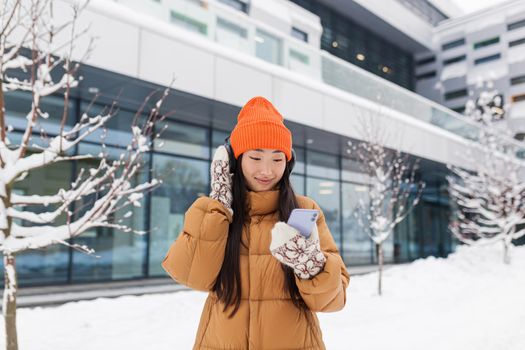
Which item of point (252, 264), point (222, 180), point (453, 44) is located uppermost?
point (453, 44)

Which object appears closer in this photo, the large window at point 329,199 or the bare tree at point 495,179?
the large window at point 329,199

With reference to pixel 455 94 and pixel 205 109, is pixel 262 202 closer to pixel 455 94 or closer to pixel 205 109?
pixel 205 109

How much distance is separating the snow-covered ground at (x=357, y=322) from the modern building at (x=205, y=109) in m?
2.70

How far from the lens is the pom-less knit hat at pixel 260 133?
6.47 feet

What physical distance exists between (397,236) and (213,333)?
17.7 m

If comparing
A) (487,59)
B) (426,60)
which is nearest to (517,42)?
(487,59)

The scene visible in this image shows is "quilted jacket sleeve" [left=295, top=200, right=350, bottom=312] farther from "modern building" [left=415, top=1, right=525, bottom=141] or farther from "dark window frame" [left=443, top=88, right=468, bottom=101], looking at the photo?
"dark window frame" [left=443, top=88, right=468, bottom=101]

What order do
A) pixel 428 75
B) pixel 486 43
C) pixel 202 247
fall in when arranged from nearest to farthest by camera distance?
pixel 202 247 < pixel 428 75 < pixel 486 43

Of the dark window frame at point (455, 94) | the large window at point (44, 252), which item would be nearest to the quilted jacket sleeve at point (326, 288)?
the large window at point (44, 252)

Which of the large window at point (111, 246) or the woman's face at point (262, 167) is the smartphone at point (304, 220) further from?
the large window at point (111, 246)

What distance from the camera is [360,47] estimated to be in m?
25.6

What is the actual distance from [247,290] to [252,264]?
12cm

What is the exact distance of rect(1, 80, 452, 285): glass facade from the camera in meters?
8.81

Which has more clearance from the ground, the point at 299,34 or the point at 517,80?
the point at 517,80
